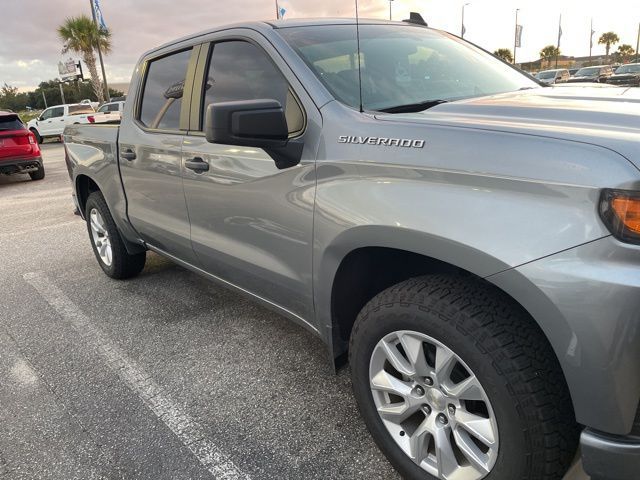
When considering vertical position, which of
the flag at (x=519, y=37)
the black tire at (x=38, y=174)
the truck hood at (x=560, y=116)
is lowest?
the black tire at (x=38, y=174)

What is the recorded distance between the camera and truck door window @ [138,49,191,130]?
127 inches

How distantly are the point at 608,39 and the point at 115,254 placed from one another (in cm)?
8944

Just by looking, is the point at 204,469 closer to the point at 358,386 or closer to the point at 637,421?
the point at 358,386

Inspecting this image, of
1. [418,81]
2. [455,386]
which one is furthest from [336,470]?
[418,81]

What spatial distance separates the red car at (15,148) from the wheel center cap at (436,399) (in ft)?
Result: 38.0

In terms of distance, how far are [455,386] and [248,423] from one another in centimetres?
116

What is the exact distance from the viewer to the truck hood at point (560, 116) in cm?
152

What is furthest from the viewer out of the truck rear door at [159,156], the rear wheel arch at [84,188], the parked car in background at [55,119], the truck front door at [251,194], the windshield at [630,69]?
the windshield at [630,69]

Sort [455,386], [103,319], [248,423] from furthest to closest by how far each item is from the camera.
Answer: [103,319]
[248,423]
[455,386]

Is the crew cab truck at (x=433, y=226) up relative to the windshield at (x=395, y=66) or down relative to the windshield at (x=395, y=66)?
down

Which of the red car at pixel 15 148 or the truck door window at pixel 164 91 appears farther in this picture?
the red car at pixel 15 148

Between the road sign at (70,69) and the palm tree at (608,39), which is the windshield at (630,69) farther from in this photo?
the palm tree at (608,39)

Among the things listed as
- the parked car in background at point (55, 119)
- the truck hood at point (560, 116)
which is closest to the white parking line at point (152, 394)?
the truck hood at point (560, 116)

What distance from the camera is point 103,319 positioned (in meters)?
3.87
